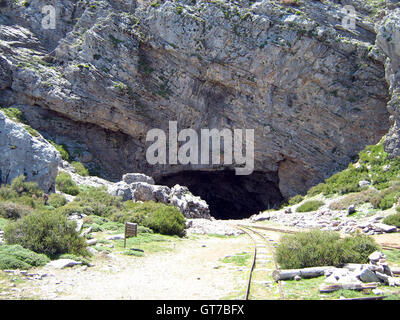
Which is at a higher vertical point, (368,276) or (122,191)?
(122,191)

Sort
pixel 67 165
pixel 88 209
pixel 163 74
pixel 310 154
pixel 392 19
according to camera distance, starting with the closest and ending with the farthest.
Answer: pixel 88 209, pixel 392 19, pixel 67 165, pixel 310 154, pixel 163 74

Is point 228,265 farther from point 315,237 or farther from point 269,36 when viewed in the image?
point 269,36

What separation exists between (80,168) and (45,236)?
20.8 meters

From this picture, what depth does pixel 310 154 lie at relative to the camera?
3198 cm

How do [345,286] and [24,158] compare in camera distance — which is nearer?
[345,286]

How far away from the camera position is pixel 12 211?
1487 centimetres

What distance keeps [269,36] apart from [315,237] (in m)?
27.0

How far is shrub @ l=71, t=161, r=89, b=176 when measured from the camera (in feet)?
95.3

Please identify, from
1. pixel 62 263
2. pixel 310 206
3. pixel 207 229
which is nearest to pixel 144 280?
pixel 62 263

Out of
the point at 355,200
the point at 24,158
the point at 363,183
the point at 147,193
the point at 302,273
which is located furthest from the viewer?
the point at 363,183

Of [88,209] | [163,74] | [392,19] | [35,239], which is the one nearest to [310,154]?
[392,19]

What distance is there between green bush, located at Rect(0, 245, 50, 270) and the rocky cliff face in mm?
24585

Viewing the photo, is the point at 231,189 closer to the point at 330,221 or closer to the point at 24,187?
the point at 330,221

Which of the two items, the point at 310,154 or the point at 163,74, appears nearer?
the point at 310,154
